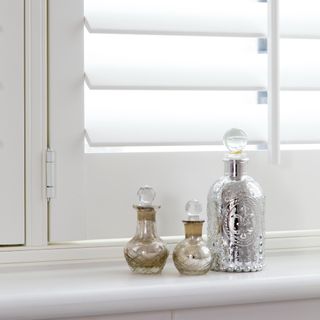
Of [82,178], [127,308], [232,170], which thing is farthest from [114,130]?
[127,308]

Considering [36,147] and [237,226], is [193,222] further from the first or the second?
[36,147]

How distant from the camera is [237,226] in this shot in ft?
3.85

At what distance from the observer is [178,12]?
4.19ft

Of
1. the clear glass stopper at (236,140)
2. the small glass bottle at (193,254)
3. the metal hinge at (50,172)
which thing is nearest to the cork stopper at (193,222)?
the small glass bottle at (193,254)

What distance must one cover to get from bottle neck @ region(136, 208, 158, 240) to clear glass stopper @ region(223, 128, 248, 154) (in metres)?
0.15

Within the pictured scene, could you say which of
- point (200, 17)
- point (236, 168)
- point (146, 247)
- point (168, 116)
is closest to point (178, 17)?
point (200, 17)

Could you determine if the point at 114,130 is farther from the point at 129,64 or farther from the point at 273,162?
the point at 273,162

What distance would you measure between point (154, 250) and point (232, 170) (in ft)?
0.55

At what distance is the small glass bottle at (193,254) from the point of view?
1.14 m

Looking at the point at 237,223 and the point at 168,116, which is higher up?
the point at 168,116

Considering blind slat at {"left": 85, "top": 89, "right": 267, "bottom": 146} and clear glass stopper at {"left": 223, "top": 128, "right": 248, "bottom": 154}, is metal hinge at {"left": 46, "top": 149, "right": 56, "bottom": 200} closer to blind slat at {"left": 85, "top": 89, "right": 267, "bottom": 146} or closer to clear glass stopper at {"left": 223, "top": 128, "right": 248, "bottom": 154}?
blind slat at {"left": 85, "top": 89, "right": 267, "bottom": 146}

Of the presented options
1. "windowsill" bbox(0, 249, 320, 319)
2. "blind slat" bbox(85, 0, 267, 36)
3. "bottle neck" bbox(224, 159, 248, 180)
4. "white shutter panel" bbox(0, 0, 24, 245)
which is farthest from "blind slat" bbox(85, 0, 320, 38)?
"windowsill" bbox(0, 249, 320, 319)

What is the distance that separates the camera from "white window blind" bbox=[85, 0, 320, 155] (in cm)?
124

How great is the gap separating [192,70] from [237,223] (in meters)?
0.26
